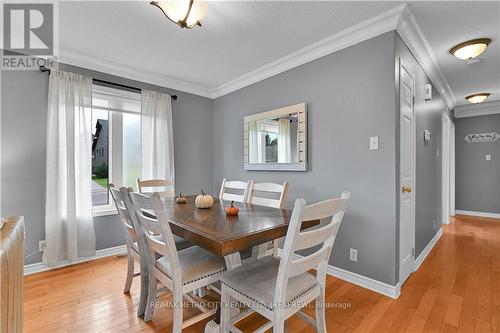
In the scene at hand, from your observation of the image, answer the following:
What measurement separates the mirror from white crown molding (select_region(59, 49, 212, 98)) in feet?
3.48

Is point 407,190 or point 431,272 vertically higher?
point 407,190

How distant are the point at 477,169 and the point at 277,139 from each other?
Answer: 4.98 m

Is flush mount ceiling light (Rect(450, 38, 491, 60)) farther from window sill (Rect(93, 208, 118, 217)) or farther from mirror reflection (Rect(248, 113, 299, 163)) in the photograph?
window sill (Rect(93, 208, 118, 217))

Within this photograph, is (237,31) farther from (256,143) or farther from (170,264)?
(170,264)

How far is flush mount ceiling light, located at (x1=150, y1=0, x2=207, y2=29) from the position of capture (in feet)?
5.16

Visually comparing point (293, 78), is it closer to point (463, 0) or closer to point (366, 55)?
point (366, 55)

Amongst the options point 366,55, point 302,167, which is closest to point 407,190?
point 302,167

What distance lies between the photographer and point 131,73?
3070 mm

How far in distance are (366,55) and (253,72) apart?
4.83 feet

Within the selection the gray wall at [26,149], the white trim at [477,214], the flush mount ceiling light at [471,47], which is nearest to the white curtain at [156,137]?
the gray wall at [26,149]

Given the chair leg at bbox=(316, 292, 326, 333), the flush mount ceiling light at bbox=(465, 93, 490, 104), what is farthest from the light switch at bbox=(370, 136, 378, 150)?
the flush mount ceiling light at bbox=(465, 93, 490, 104)

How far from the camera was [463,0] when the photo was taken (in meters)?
1.80

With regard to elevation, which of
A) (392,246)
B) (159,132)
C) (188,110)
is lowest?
(392,246)

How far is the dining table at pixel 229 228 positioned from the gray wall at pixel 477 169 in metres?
5.66
